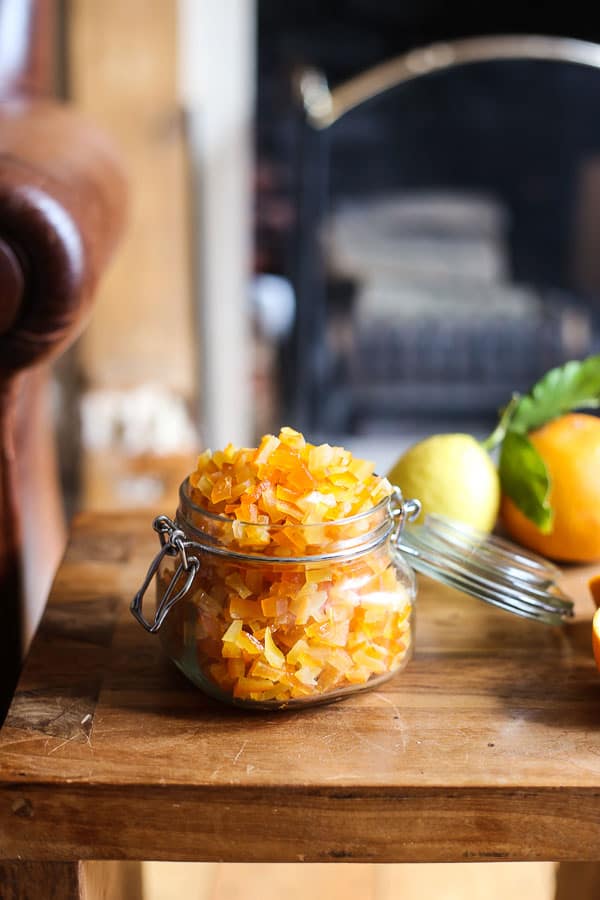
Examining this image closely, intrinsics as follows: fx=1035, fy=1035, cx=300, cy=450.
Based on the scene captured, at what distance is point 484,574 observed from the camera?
0.80 metres

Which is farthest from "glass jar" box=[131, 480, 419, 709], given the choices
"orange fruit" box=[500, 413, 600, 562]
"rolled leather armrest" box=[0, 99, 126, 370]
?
"rolled leather armrest" box=[0, 99, 126, 370]

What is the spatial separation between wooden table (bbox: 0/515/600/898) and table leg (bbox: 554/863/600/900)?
0.53 ft

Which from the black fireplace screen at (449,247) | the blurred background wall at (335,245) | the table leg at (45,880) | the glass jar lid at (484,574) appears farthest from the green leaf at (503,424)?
the black fireplace screen at (449,247)

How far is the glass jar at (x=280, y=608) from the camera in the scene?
0.67 meters

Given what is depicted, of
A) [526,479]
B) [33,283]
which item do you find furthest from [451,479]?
[33,283]

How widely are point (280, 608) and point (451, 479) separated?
0.29 metres

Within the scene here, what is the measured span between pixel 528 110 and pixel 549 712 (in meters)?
1.89

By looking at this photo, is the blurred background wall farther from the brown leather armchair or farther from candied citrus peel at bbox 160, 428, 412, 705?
candied citrus peel at bbox 160, 428, 412, 705

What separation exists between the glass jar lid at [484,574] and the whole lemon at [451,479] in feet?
0.24

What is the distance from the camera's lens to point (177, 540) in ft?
2.28

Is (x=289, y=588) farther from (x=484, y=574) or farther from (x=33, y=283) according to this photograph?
(x=33, y=283)

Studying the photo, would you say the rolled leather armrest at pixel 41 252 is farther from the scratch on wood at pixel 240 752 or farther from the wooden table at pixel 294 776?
the scratch on wood at pixel 240 752

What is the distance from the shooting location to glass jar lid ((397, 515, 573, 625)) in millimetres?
797

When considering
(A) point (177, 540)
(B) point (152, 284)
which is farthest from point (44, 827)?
(B) point (152, 284)
